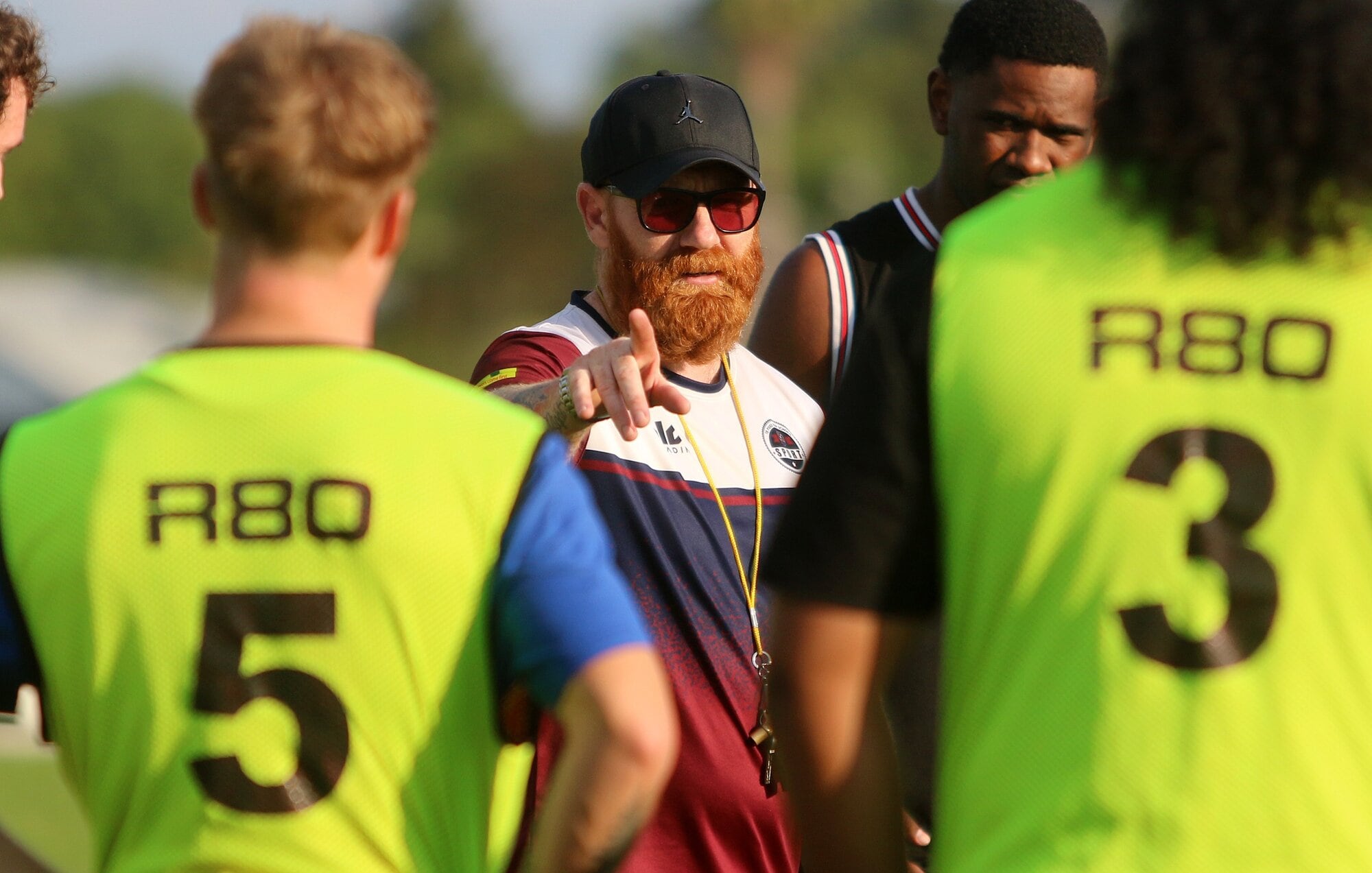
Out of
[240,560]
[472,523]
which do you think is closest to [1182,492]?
[472,523]

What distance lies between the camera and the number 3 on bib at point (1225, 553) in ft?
6.35

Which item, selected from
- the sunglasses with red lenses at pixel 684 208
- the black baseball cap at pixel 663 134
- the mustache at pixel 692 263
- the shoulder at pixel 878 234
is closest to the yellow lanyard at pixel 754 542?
the mustache at pixel 692 263

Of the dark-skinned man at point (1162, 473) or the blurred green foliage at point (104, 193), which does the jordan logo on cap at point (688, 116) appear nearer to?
the dark-skinned man at point (1162, 473)

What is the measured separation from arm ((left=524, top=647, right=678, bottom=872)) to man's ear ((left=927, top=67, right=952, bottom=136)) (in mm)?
2773

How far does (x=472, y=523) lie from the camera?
212 centimetres

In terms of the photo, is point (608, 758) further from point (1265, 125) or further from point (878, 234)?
point (878, 234)

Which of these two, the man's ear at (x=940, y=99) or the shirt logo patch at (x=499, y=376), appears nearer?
the shirt logo patch at (x=499, y=376)

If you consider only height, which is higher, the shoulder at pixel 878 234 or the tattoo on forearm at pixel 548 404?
the shoulder at pixel 878 234

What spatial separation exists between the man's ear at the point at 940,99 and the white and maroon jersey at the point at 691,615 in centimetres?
149

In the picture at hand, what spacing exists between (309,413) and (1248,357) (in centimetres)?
110

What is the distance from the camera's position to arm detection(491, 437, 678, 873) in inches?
81.7

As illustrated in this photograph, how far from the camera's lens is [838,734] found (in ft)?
7.09

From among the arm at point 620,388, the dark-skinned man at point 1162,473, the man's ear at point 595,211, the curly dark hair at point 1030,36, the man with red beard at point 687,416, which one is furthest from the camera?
the curly dark hair at point 1030,36

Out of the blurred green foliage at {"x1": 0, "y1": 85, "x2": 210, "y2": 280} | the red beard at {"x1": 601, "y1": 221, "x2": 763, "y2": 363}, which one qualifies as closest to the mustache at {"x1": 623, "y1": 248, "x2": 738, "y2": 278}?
the red beard at {"x1": 601, "y1": 221, "x2": 763, "y2": 363}
